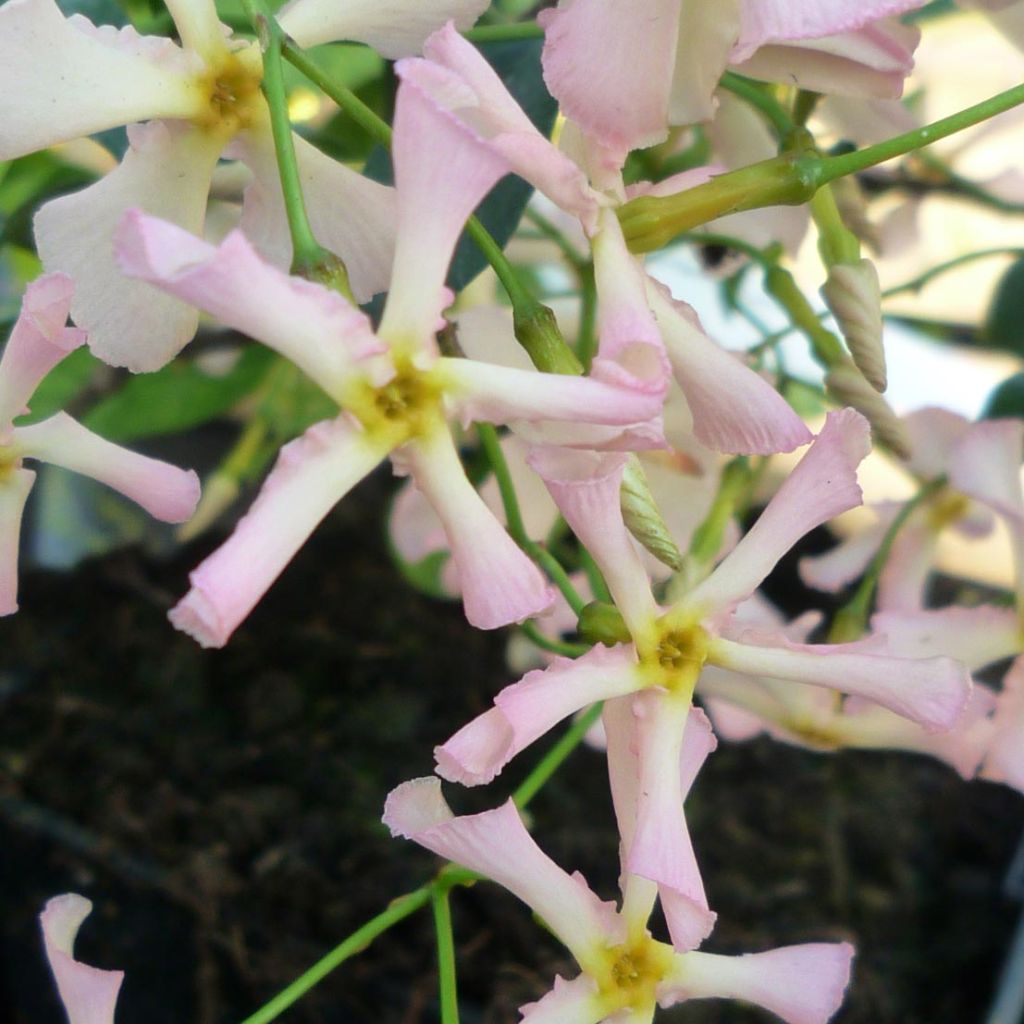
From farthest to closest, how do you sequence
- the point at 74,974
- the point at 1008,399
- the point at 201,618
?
the point at 1008,399 → the point at 74,974 → the point at 201,618

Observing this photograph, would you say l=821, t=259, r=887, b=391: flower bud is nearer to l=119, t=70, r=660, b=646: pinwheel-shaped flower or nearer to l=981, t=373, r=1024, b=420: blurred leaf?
l=119, t=70, r=660, b=646: pinwheel-shaped flower

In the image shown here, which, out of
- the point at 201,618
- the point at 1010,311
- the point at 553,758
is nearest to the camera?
the point at 201,618

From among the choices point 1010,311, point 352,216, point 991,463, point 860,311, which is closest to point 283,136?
point 352,216

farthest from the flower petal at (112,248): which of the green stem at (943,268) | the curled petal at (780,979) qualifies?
the green stem at (943,268)

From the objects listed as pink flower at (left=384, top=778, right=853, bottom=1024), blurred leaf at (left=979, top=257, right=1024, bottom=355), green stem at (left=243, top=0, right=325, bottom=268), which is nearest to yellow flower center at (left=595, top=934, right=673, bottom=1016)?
pink flower at (left=384, top=778, right=853, bottom=1024)

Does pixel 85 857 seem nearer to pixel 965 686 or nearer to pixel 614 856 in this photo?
pixel 614 856

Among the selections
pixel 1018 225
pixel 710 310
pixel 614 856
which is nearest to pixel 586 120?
pixel 614 856

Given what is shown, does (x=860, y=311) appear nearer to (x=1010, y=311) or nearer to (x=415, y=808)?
(x=415, y=808)

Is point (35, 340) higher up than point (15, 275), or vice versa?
point (15, 275)

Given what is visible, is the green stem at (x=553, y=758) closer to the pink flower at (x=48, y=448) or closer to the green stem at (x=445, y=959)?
the green stem at (x=445, y=959)
